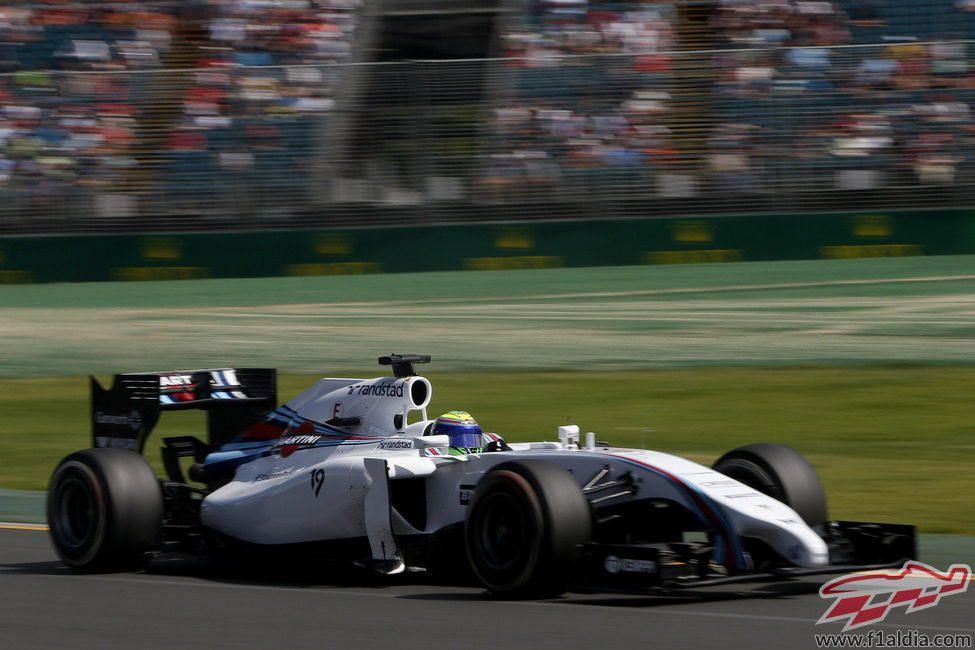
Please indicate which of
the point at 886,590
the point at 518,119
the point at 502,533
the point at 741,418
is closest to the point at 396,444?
the point at 502,533

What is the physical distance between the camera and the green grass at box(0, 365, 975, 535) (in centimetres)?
1017

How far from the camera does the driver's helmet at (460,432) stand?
7.17m

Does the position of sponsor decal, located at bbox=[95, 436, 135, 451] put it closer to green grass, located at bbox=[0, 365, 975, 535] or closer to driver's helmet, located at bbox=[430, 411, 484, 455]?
driver's helmet, located at bbox=[430, 411, 484, 455]

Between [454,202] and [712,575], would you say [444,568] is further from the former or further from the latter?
[454,202]

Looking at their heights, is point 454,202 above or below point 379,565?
above

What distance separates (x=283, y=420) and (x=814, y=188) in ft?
48.8

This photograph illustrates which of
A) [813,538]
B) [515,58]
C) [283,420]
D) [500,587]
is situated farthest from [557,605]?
[515,58]

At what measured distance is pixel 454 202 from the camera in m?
22.5

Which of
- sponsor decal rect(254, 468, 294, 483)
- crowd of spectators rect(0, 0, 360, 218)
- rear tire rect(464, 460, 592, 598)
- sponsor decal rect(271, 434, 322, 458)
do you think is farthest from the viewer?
crowd of spectators rect(0, 0, 360, 218)

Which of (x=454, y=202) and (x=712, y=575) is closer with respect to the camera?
(x=712, y=575)

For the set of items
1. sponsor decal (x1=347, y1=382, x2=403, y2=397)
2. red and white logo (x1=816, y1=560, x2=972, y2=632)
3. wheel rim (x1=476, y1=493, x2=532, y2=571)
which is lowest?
red and white logo (x1=816, y1=560, x2=972, y2=632)

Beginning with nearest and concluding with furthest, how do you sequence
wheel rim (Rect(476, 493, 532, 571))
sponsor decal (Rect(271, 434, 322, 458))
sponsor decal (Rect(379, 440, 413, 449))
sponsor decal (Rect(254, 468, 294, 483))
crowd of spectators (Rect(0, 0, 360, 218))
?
wheel rim (Rect(476, 493, 532, 571))
sponsor decal (Rect(379, 440, 413, 449))
sponsor decal (Rect(254, 468, 294, 483))
sponsor decal (Rect(271, 434, 322, 458))
crowd of spectators (Rect(0, 0, 360, 218))

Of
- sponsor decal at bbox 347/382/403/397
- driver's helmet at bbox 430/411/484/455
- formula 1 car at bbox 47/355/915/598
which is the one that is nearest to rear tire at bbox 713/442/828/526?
formula 1 car at bbox 47/355/915/598

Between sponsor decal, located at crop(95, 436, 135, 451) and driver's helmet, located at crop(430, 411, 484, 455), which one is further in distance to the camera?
sponsor decal, located at crop(95, 436, 135, 451)
